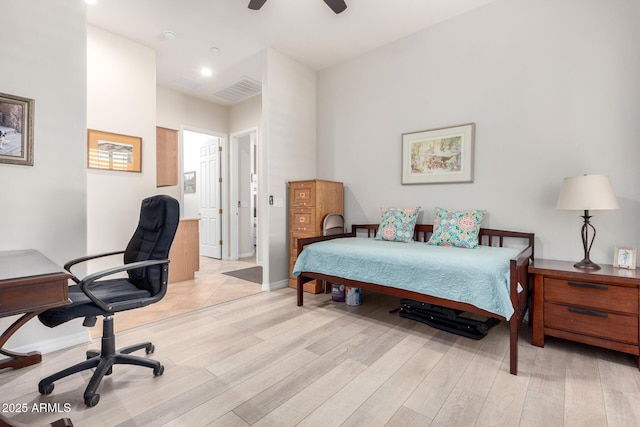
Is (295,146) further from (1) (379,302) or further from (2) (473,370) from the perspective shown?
(2) (473,370)

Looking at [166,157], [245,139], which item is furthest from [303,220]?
[245,139]

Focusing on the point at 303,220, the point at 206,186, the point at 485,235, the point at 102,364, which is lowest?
the point at 102,364

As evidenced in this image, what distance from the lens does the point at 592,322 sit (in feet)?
6.65

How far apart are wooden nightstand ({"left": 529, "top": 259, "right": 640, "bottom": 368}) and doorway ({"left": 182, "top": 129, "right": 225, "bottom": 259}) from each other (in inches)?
197

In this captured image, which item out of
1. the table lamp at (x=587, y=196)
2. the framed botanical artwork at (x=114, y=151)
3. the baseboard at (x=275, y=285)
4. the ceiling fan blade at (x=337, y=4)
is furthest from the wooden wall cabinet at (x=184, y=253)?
the table lamp at (x=587, y=196)

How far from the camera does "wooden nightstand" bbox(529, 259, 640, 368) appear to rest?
191 centimetres

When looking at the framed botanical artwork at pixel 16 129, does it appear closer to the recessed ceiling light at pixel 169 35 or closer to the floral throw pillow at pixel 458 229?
the recessed ceiling light at pixel 169 35

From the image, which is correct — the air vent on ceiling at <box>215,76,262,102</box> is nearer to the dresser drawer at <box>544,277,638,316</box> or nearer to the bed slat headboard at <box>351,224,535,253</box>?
the bed slat headboard at <box>351,224,535,253</box>

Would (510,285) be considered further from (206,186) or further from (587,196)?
(206,186)

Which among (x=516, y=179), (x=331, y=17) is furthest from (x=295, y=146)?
(x=516, y=179)

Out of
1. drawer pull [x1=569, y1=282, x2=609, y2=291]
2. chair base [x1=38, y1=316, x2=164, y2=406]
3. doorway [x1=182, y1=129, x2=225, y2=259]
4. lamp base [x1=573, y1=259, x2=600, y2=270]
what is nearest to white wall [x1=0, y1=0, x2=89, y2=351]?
chair base [x1=38, y1=316, x2=164, y2=406]

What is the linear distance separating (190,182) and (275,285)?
3.60 metres

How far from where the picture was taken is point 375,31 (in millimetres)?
3350

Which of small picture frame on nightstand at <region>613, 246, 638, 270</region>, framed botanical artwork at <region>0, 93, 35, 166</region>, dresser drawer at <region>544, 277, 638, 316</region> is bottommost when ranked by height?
dresser drawer at <region>544, 277, 638, 316</region>
